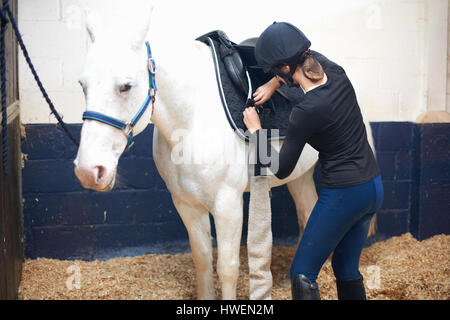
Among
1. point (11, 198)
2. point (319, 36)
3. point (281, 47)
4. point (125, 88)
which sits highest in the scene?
point (319, 36)

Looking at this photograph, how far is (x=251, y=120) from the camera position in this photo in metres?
2.12

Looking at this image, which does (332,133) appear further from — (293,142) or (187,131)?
(187,131)

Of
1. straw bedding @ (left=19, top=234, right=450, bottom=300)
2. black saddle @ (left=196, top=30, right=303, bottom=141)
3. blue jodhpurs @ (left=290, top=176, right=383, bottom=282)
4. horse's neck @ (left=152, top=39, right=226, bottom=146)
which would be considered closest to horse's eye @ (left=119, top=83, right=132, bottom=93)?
horse's neck @ (left=152, top=39, right=226, bottom=146)

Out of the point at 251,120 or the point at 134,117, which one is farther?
the point at 251,120

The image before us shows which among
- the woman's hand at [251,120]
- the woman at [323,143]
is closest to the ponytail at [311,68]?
the woman at [323,143]

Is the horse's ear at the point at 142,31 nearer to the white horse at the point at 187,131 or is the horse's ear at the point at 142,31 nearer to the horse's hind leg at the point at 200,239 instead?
the white horse at the point at 187,131

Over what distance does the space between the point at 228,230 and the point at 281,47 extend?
91cm

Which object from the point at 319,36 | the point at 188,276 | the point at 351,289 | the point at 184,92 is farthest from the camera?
the point at 319,36

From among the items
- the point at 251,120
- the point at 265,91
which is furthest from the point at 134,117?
the point at 265,91

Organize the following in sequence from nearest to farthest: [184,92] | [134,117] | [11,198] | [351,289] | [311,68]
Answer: [311,68] → [134,117] → [351,289] → [184,92] → [11,198]

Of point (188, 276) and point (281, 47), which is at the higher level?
point (281, 47)

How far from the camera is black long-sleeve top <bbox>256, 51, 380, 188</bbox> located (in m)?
1.79

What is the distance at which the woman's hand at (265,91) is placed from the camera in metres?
2.24

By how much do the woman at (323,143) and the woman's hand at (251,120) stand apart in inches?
8.7
